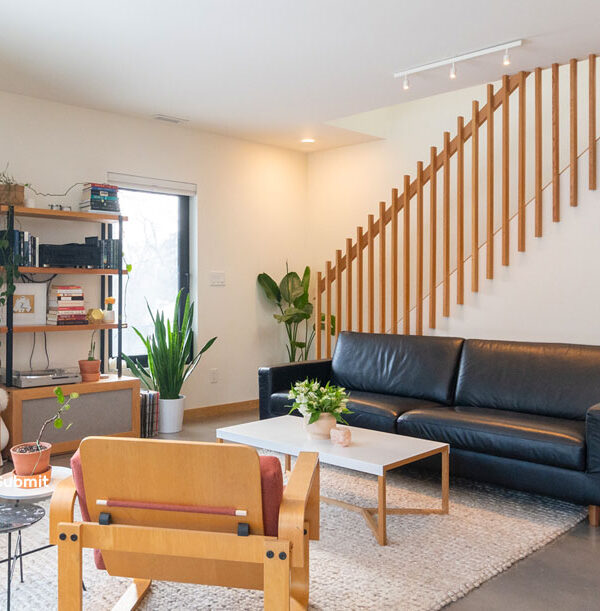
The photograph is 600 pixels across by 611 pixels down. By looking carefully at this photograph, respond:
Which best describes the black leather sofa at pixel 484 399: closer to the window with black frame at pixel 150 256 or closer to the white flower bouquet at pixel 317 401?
the white flower bouquet at pixel 317 401

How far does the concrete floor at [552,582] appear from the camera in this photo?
7.37 ft

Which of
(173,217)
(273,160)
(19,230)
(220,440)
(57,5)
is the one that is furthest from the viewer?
(273,160)

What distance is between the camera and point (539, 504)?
10.8 ft

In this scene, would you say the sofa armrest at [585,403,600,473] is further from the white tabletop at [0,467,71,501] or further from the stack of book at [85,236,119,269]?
the stack of book at [85,236,119,269]

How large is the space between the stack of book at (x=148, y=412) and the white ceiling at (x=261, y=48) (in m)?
2.15

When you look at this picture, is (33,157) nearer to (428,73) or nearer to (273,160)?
(273,160)

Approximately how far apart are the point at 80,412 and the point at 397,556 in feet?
8.31

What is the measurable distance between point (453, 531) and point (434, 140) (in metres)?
3.82

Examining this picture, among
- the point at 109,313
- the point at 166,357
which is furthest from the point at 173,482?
the point at 166,357

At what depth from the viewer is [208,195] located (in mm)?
5656

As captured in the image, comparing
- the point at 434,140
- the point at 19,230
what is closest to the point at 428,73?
the point at 434,140

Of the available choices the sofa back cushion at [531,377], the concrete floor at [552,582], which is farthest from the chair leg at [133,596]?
the sofa back cushion at [531,377]

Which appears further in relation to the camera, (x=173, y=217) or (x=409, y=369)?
(x=173, y=217)

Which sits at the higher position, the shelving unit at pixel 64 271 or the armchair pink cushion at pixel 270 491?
the shelving unit at pixel 64 271
